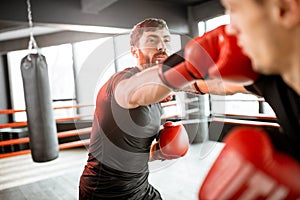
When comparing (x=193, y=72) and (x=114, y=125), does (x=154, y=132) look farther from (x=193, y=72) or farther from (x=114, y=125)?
(x=193, y=72)

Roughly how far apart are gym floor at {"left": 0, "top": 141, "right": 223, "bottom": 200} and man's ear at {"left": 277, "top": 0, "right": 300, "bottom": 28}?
6.42ft

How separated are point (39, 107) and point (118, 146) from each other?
1.74 m

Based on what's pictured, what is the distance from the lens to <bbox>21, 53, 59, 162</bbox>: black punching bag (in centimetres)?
253

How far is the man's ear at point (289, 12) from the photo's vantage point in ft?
1.39

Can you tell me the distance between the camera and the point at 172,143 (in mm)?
1257

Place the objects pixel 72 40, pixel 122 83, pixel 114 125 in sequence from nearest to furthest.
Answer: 1. pixel 122 83
2. pixel 114 125
3. pixel 72 40

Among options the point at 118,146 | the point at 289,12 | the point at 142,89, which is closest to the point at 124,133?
the point at 118,146

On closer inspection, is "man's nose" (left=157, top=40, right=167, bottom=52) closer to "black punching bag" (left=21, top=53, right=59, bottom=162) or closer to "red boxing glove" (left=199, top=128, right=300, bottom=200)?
"red boxing glove" (left=199, top=128, right=300, bottom=200)

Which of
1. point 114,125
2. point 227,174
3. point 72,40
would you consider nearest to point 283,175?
point 227,174

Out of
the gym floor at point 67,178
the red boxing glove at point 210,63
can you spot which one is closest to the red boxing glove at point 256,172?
the red boxing glove at point 210,63

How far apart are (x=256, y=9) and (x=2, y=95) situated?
20.0 feet

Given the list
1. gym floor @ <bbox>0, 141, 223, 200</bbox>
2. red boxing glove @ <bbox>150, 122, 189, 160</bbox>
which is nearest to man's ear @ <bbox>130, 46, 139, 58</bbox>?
red boxing glove @ <bbox>150, 122, 189, 160</bbox>

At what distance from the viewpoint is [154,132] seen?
126 centimetres

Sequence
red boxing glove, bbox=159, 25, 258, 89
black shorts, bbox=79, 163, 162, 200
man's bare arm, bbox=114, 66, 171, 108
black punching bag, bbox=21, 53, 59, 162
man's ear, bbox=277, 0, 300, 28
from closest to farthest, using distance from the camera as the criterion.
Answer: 1. man's ear, bbox=277, 0, 300, 28
2. red boxing glove, bbox=159, 25, 258, 89
3. man's bare arm, bbox=114, 66, 171, 108
4. black shorts, bbox=79, 163, 162, 200
5. black punching bag, bbox=21, 53, 59, 162
